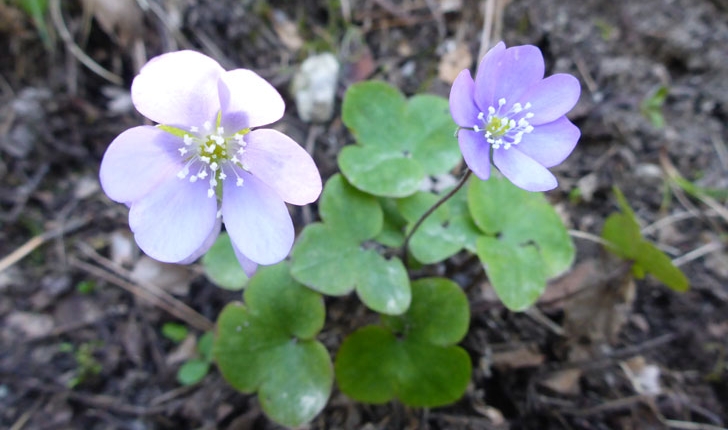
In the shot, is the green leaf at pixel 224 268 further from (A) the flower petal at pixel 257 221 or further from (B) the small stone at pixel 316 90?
(B) the small stone at pixel 316 90

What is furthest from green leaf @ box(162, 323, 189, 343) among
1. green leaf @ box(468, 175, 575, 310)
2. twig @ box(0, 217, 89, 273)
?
green leaf @ box(468, 175, 575, 310)

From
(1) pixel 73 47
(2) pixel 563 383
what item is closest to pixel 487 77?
(2) pixel 563 383

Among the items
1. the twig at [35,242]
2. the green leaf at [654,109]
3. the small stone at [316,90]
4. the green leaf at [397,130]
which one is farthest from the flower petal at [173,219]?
the green leaf at [654,109]

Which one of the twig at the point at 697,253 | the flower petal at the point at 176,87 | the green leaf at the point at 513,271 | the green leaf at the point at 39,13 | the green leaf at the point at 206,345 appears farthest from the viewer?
the green leaf at the point at 39,13

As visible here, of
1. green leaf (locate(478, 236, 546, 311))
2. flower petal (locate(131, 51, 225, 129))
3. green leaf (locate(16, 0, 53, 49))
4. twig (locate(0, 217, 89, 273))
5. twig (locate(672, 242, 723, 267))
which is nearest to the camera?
flower petal (locate(131, 51, 225, 129))

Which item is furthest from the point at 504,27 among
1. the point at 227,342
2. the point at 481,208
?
the point at 227,342

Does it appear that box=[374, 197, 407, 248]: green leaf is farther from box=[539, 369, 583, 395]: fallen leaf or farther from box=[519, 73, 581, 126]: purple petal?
box=[539, 369, 583, 395]: fallen leaf

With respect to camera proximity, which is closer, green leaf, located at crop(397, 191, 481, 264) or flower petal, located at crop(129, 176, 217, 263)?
flower petal, located at crop(129, 176, 217, 263)

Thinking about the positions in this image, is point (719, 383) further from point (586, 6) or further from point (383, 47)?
point (383, 47)
